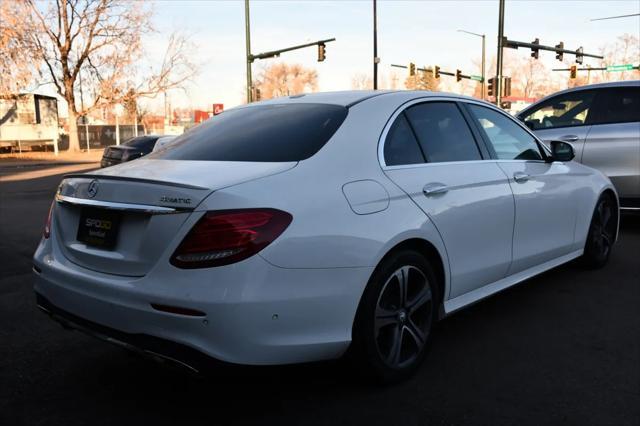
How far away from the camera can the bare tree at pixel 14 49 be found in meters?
29.0

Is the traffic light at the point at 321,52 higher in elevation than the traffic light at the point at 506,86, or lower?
higher

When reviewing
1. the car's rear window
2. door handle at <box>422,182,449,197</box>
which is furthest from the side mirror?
the car's rear window

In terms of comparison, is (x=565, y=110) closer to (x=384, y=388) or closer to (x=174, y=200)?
(x=384, y=388)

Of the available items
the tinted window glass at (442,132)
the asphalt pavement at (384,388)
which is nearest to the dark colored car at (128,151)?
the asphalt pavement at (384,388)

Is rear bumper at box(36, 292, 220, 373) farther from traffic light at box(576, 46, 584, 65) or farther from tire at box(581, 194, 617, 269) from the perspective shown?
traffic light at box(576, 46, 584, 65)

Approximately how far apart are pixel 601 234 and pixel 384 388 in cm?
340

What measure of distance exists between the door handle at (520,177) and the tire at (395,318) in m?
1.19

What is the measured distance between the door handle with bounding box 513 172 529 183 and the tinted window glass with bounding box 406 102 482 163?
0.37 m

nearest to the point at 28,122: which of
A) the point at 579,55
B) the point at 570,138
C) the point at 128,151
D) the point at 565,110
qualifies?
the point at 128,151

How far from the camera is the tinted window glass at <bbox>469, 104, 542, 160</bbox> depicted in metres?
4.06

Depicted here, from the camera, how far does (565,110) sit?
25.1ft

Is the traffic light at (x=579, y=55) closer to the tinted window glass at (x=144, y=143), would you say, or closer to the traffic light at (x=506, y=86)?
the traffic light at (x=506, y=86)

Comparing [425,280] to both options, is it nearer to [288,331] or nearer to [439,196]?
[439,196]

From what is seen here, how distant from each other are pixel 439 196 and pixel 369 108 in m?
0.64
